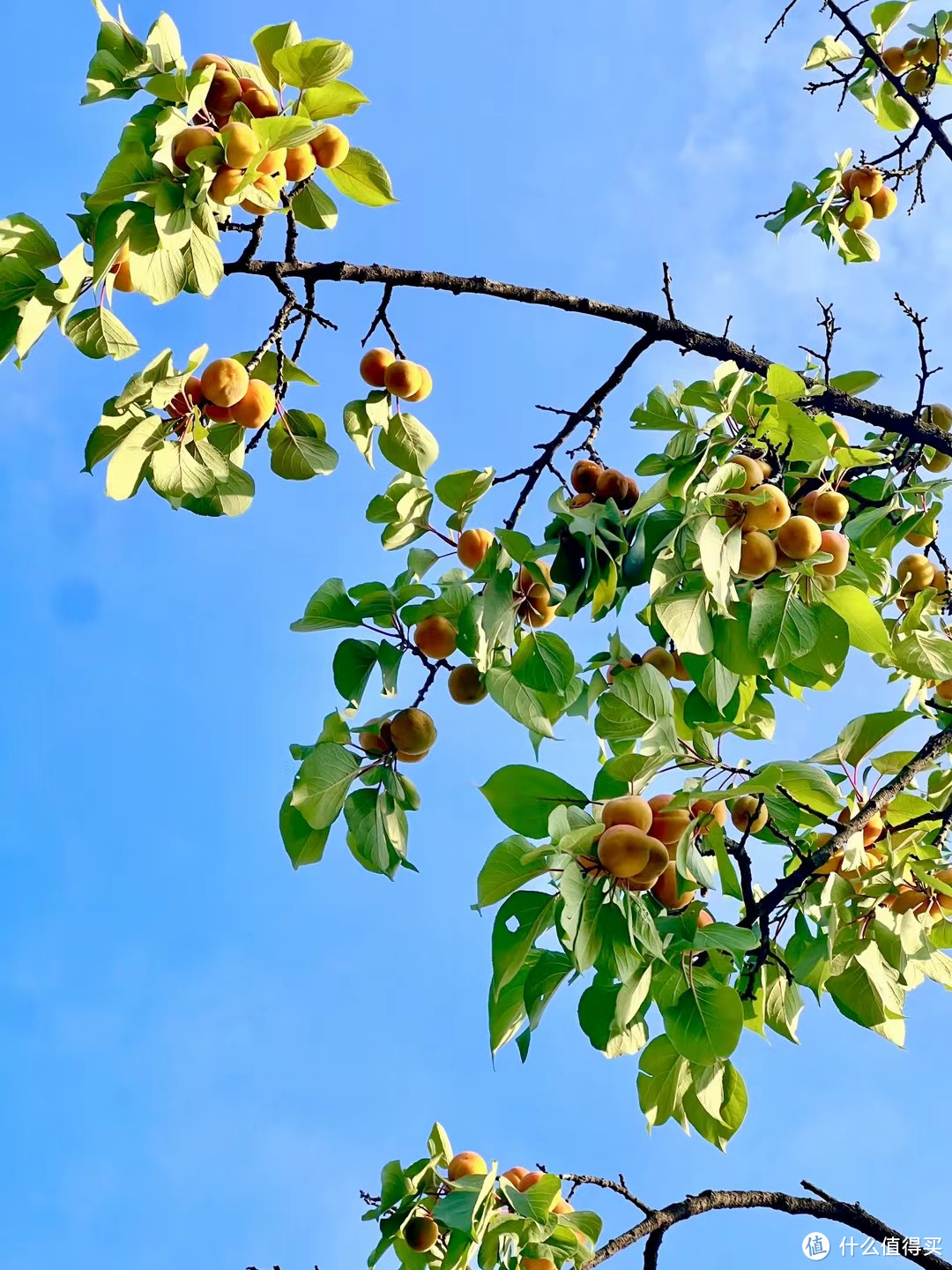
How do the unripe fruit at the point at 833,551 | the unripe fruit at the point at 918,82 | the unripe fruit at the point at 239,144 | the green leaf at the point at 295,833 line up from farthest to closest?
1. the unripe fruit at the point at 918,82
2. the green leaf at the point at 295,833
3. the unripe fruit at the point at 833,551
4. the unripe fruit at the point at 239,144

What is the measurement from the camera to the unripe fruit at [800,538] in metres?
1.99

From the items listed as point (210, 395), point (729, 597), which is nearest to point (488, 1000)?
point (729, 597)

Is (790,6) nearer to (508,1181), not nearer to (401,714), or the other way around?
(401,714)

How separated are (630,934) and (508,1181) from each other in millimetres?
1226

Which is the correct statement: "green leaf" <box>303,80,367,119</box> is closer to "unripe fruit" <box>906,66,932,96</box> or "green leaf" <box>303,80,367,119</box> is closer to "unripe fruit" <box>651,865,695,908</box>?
"unripe fruit" <box>651,865,695,908</box>

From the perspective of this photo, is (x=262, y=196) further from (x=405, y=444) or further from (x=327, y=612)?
(x=327, y=612)

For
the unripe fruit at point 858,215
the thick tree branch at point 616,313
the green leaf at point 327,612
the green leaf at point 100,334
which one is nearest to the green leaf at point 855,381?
the thick tree branch at point 616,313

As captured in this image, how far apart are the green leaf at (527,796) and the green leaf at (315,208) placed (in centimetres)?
124

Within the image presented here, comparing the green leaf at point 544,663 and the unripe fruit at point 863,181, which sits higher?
the unripe fruit at point 863,181

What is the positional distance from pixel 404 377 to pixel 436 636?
616 millimetres

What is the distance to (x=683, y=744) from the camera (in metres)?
1.96

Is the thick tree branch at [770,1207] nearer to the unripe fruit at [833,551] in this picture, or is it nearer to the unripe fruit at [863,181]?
the unripe fruit at [833,551]

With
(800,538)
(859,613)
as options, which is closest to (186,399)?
(800,538)

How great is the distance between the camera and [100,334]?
5.98 feet
